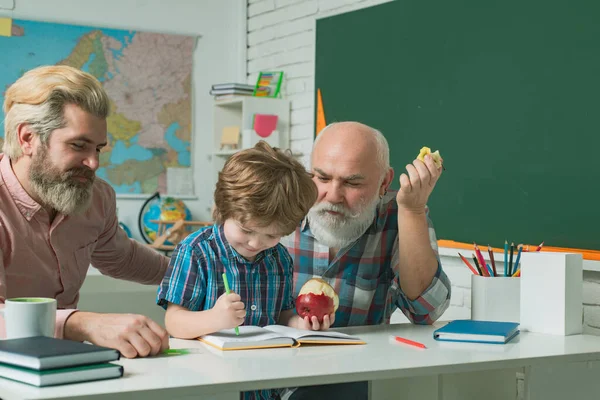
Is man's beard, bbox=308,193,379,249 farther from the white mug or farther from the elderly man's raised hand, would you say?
the white mug

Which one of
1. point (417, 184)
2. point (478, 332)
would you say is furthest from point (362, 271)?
point (478, 332)

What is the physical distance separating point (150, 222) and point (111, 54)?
1.03 metres

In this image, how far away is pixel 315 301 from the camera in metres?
1.84

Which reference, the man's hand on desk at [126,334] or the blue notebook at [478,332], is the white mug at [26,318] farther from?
the blue notebook at [478,332]

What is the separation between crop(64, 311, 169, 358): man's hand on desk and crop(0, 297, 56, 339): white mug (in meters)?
0.11

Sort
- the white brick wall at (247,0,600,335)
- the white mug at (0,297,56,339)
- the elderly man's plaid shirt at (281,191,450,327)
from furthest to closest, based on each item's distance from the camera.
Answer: the white brick wall at (247,0,600,335)
the elderly man's plaid shirt at (281,191,450,327)
the white mug at (0,297,56,339)

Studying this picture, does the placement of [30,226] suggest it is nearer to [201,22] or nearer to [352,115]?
[352,115]

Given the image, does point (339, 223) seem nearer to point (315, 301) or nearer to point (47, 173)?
point (315, 301)

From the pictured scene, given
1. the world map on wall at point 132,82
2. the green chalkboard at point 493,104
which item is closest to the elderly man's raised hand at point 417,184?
the green chalkboard at point 493,104

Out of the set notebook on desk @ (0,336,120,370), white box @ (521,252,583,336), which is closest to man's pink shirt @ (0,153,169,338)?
notebook on desk @ (0,336,120,370)

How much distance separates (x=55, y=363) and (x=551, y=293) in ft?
4.16

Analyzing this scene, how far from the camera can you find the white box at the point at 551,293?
6.64 feet

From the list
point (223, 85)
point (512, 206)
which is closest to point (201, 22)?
point (223, 85)

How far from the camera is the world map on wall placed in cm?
464
